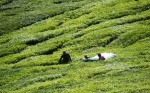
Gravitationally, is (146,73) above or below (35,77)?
above

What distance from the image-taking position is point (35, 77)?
159ft

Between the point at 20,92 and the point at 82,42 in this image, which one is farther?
the point at 82,42

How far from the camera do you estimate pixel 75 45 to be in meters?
63.6

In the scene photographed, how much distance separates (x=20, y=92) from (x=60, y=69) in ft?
29.6

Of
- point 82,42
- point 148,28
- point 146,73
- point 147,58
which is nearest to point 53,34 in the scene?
point 82,42

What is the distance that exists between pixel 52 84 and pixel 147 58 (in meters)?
12.8

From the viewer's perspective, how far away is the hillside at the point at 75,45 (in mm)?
40438

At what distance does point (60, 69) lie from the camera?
1940 inches

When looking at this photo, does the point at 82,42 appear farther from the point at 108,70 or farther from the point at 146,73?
the point at 146,73

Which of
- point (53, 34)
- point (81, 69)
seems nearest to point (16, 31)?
point (53, 34)

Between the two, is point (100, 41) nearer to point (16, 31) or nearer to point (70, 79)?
point (70, 79)

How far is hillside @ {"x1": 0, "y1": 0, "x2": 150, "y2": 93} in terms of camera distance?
40.4 m

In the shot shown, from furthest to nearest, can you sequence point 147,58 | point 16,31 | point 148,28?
point 16,31 → point 148,28 → point 147,58

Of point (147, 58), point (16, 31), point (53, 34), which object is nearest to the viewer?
point (147, 58)
